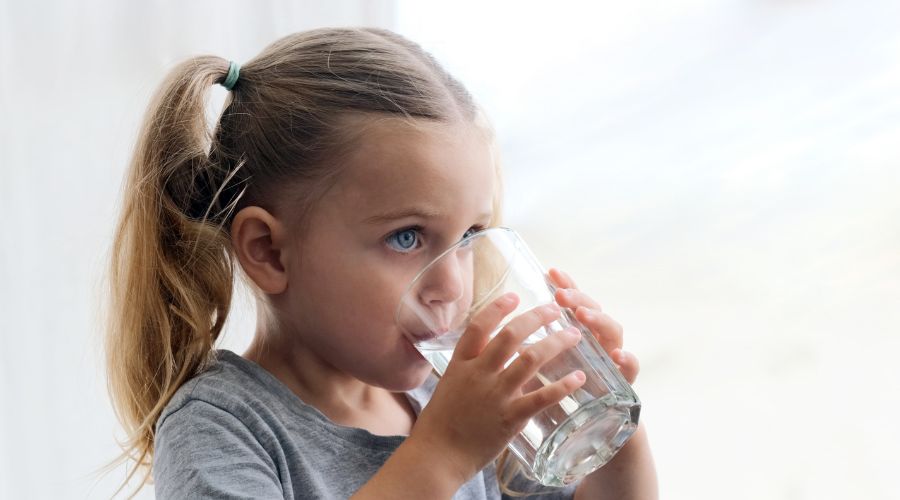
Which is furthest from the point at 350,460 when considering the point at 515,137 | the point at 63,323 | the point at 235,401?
the point at 515,137

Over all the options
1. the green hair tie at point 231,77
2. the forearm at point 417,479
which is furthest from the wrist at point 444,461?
the green hair tie at point 231,77

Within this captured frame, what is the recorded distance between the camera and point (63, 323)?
1.46 meters

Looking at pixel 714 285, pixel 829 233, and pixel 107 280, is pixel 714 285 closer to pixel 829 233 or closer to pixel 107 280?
pixel 829 233

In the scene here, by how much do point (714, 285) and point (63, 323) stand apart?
948 millimetres

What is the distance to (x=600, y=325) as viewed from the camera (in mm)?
893

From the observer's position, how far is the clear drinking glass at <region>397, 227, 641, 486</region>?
76 cm

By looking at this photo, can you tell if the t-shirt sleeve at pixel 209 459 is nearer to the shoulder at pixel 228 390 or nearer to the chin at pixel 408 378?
the shoulder at pixel 228 390

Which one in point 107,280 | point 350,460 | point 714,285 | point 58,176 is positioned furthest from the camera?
point 714,285

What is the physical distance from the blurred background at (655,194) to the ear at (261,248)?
0.53 metres

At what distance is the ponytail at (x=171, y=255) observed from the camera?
3.20ft

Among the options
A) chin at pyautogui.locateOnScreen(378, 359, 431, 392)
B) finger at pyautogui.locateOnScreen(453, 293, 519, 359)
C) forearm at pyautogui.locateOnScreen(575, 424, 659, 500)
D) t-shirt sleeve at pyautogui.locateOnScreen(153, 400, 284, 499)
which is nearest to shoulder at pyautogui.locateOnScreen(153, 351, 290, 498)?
t-shirt sleeve at pyautogui.locateOnScreen(153, 400, 284, 499)

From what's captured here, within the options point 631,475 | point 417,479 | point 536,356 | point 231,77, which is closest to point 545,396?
point 536,356

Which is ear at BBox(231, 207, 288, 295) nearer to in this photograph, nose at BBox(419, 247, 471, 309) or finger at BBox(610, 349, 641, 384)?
nose at BBox(419, 247, 471, 309)

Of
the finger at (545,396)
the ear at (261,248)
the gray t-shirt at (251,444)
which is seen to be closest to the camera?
the finger at (545,396)
